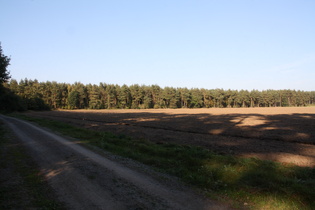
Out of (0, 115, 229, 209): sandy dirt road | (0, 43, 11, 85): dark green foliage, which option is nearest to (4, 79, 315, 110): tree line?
(0, 43, 11, 85): dark green foliage

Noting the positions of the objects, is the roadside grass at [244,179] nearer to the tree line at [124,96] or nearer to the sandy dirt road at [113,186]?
the sandy dirt road at [113,186]

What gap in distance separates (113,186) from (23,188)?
3037mm

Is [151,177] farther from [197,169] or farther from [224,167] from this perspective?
[224,167]

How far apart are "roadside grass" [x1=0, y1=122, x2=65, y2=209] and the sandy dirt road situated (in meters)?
0.31

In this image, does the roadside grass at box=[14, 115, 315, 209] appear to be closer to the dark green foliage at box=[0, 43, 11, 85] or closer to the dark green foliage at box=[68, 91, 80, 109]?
the dark green foliage at box=[0, 43, 11, 85]

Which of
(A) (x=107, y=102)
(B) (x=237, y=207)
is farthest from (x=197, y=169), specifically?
(A) (x=107, y=102)

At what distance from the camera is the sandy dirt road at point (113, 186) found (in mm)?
5598

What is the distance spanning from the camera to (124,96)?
12850 cm

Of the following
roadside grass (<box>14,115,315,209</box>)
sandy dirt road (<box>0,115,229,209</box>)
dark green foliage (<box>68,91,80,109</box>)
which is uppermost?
dark green foliage (<box>68,91,80,109</box>)

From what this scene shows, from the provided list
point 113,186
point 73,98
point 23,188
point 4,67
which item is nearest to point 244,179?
point 113,186

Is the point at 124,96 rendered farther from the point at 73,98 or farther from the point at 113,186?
the point at 113,186

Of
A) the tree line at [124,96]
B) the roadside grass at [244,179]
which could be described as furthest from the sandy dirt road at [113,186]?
the tree line at [124,96]

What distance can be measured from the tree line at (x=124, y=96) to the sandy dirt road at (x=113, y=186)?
11071 centimetres

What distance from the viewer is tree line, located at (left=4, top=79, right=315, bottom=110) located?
113 meters
